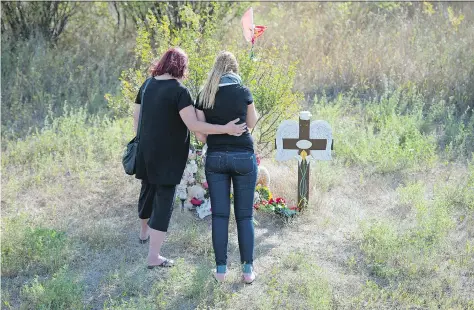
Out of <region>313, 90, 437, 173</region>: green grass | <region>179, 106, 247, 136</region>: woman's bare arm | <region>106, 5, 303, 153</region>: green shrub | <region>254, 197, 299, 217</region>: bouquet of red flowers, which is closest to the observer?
<region>179, 106, 247, 136</region>: woman's bare arm

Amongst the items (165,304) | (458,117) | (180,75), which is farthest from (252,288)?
(458,117)

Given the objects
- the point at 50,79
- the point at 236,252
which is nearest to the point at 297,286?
the point at 236,252

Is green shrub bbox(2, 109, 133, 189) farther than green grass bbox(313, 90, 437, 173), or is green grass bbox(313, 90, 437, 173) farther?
green grass bbox(313, 90, 437, 173)

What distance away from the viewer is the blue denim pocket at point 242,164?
4.87 meters

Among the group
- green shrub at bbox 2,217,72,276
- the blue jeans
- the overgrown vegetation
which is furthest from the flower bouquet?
green shrub at bbox 2,217,72,276

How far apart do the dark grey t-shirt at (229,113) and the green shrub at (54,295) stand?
4.57 feet

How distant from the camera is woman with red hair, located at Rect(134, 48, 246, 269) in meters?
4.87

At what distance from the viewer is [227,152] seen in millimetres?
4891

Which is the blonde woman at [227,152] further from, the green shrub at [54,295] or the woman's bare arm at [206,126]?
the green shrub at [54,295]

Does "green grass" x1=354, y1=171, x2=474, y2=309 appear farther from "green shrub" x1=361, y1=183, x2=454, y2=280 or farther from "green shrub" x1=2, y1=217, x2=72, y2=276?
"green shrub" x1=2, y1=217, x2=72, y2=276

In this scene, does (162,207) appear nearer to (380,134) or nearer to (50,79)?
(380,134)

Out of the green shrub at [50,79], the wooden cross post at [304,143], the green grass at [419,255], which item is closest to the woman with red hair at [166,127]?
the wooden cross post at [304,143]

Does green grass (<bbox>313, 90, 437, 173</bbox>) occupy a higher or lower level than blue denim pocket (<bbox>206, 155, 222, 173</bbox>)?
lower

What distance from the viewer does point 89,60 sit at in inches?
384
